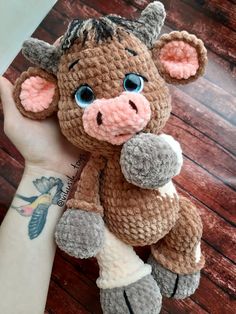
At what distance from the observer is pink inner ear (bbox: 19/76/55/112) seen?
2.62 ft

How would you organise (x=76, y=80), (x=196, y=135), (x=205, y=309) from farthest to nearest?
(x=196, y=135) → (x=205, y=309) → (x=76, y=80)

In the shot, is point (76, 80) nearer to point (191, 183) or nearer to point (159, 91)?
point (159, 91)

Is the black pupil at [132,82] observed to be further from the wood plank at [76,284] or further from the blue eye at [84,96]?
the wood plank at [76,284]

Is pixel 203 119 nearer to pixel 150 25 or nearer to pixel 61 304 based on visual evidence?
pixel 150 25

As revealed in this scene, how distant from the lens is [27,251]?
0.88m

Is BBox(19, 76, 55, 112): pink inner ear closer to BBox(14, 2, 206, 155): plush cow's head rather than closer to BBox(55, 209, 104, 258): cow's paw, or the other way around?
BBox(14, 2, 206, 155): plush cow's head

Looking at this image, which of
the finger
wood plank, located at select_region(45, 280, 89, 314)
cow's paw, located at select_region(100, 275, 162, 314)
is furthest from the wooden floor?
the finger

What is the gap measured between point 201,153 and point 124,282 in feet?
1.29

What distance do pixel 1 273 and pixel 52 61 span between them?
42 centimetres

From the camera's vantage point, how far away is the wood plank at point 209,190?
41.0 inches

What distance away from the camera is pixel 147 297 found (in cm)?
83

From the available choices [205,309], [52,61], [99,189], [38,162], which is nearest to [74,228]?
[99,189]

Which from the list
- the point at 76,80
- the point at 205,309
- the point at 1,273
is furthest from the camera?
the point at 205,309

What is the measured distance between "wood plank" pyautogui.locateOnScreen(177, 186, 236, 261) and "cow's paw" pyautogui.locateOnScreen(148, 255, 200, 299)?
15cm
